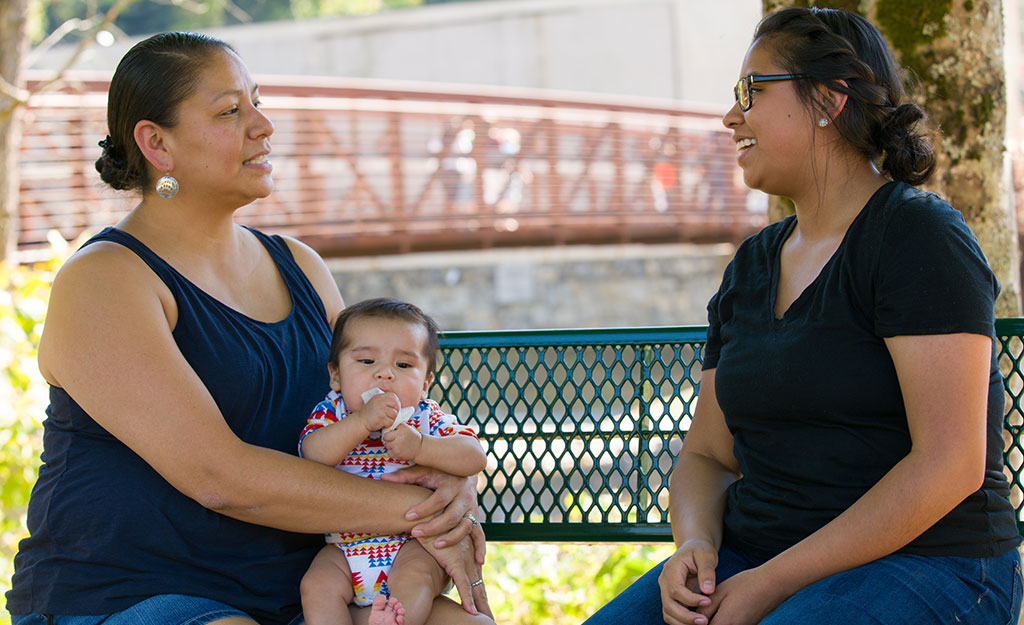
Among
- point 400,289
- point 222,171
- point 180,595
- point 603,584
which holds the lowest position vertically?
point 400,289

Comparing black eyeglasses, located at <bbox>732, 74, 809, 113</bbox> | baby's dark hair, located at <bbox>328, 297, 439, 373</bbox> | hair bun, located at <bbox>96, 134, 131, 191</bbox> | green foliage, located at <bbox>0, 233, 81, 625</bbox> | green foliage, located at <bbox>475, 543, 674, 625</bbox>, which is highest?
black eyeglasses, located at <bbox>732, 74, 809, 113</bbox>

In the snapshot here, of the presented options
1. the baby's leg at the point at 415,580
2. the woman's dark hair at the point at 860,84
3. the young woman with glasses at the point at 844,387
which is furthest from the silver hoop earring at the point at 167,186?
the woman's dark hair at the point at 860,84

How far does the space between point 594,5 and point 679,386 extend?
22.3 metres

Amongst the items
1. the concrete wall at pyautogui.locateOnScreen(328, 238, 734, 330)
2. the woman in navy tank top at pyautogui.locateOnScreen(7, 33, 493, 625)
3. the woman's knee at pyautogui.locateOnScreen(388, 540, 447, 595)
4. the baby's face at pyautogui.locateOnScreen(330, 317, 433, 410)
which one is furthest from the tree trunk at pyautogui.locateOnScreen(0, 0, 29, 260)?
the concrete wall at pyautogui.locateOnScreen(328, 238, 734, 330)

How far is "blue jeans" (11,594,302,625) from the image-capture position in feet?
6.53

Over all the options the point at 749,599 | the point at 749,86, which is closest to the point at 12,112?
the point at 749,86

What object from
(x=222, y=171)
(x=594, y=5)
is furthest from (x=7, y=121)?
(x=594, y=5)

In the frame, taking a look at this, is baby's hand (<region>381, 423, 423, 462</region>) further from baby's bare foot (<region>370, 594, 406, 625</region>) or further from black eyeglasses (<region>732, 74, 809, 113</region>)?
black eyeglasses (<region>732, 74, 809, 113</region>)

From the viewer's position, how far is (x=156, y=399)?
6.60 feet

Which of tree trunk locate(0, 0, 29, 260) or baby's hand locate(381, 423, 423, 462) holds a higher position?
tree trunk locate(0, 0, 29, 260)

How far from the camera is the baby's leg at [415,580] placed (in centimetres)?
209

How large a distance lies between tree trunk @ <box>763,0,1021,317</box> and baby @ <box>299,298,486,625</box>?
160 cm

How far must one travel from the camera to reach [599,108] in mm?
16281

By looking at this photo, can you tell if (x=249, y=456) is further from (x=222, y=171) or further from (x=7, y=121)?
(x=7, y=121)
